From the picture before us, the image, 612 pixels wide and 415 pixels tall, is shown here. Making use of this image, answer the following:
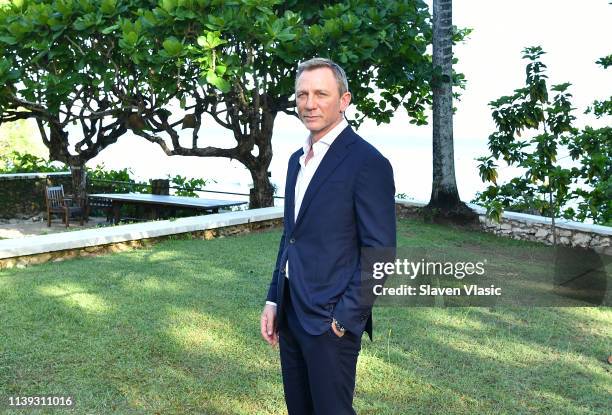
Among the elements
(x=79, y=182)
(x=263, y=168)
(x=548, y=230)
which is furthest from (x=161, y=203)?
(x=548, y=230)

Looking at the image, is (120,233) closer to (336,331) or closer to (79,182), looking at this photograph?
(79,182)

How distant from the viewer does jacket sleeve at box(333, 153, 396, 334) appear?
9.56ft

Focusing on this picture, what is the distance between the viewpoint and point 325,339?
2973mm

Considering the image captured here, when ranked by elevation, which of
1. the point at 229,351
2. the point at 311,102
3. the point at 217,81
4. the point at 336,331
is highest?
the point at 217,81

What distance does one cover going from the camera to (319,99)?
9.82 feet

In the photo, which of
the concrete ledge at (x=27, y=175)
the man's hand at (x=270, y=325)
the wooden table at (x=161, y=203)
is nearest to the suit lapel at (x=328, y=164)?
the man's hand at (x=270, y=325)

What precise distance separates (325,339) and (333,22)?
10262 millimetres

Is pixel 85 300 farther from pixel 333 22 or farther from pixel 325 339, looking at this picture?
pixel 333 22

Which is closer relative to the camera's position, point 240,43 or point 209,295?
point 209,295

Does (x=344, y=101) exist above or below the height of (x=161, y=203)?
above

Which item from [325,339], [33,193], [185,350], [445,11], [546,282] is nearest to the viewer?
[325,339]

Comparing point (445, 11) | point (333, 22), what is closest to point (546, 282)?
point (333, 22)

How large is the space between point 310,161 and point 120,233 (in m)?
8.87

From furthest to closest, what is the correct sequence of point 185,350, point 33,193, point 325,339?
point 33,193 → point 185,350 → point 325,339
